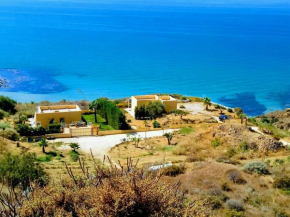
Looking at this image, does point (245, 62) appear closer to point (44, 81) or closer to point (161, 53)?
point (161, 53)

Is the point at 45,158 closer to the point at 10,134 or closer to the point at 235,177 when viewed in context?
the point at 10,134

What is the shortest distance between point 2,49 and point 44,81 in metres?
30.9

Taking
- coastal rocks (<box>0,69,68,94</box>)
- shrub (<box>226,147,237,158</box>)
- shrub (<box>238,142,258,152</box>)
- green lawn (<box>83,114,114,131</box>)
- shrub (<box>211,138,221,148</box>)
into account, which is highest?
coastal rocks (<box>0,69,68,94</box>)

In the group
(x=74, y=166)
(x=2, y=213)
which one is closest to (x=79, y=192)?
(x=2, y=213)

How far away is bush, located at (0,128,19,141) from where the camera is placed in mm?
25438

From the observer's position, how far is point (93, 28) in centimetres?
12625

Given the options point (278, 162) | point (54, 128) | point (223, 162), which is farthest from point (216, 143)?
point (54, 128)

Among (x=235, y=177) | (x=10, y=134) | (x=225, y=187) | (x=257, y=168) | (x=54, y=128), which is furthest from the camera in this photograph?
(x=54, y=128)

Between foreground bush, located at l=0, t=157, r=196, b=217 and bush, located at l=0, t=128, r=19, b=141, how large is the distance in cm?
1870

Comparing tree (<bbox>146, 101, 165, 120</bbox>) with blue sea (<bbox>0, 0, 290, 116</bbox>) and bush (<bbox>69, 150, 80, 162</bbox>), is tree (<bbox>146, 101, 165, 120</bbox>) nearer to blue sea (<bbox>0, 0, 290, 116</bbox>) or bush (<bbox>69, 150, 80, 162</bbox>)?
bush (<bbox>69, 150, 80, 162</bbox>)

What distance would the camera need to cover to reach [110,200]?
23.0 feet

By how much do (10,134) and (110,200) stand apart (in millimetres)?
20724

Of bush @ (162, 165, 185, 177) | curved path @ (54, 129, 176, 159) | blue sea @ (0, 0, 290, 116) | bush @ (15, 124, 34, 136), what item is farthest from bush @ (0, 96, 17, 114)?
bush @ (162, 165, 185, 177)

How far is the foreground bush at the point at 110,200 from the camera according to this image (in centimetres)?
700
